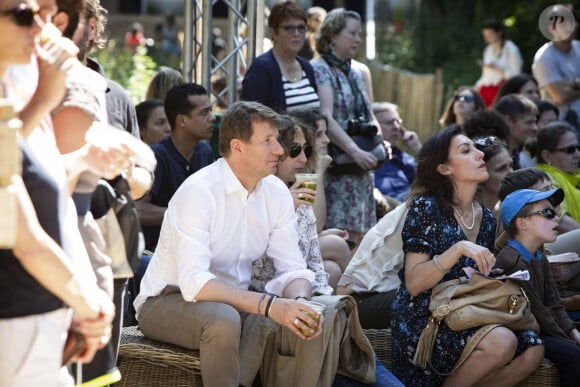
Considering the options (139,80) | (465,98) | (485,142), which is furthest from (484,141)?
(139,80)

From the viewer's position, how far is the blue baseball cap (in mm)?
5535

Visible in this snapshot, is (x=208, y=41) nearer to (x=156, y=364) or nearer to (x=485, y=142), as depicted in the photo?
(x=485, y=142)

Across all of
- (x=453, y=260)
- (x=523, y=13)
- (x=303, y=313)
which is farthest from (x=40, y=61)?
(x=523, y=13)

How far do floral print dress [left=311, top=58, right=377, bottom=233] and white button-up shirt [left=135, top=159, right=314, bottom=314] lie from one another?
7.86 ft

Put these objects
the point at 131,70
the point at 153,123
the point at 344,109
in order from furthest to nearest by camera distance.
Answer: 1. the point at 131,70
2. the point at 344,109
3. the point at 153,123

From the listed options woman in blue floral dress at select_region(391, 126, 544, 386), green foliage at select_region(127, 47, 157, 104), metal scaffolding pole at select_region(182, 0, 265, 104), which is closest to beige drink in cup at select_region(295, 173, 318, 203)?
woman in blue floral dress at select_region(391, 126, 544, 386)

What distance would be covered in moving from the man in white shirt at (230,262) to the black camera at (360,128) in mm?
2430

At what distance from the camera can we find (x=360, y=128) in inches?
292

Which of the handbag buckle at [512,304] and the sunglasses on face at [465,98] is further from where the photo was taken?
the sunglasses on face at [465,98]

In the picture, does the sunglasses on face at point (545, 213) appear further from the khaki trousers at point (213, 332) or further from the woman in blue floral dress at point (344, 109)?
the woman in blue floral dress at point (344, 109)

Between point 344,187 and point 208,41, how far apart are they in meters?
1.47

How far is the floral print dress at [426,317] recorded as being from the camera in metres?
5.14

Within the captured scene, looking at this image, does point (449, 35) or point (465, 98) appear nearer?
point (465, 98)

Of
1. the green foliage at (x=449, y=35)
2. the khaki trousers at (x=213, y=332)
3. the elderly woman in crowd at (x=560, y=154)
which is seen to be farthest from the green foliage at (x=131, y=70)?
the khaki trousers at (x=213, y=332)
